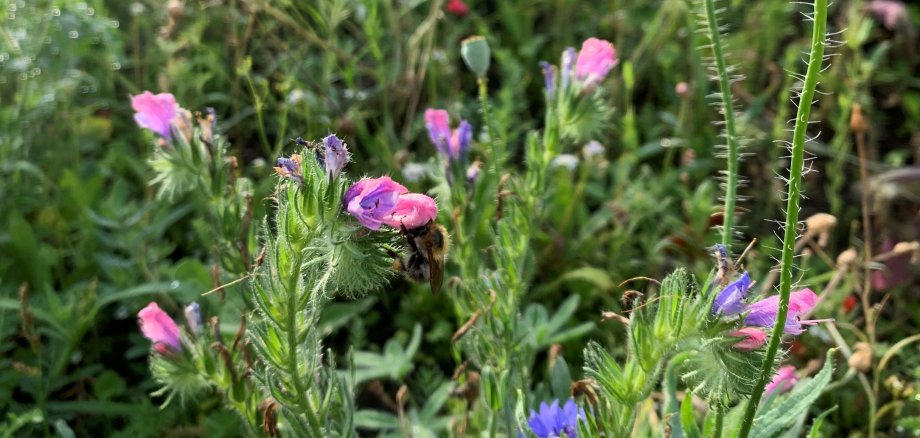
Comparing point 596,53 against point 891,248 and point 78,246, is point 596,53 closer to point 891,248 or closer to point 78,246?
point 891,248

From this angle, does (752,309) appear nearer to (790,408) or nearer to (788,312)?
(788,312)

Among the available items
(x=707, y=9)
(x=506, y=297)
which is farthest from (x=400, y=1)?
(x=707, y=9)

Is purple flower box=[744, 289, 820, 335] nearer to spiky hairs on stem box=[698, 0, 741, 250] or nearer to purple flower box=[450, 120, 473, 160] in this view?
spiky hairs on stem box=[698, 0, 741, 250]

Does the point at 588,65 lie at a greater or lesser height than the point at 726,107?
lesser

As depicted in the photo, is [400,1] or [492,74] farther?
[492,74]

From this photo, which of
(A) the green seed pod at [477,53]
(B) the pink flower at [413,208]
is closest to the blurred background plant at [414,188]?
(A) the green seed pod at [477,53]

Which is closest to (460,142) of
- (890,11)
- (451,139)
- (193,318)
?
(451,139)

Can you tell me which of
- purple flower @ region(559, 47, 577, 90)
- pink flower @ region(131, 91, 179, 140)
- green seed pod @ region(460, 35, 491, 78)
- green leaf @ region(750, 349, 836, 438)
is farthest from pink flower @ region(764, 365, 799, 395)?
pink flower @ region(131, 91, 179, 140)
